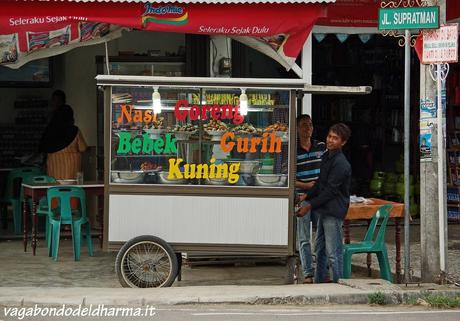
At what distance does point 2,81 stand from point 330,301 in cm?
831

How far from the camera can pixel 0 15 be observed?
12.1 m

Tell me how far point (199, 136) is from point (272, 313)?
2212 millimetres

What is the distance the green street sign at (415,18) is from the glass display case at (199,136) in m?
1.45

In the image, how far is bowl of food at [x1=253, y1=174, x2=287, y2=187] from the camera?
10.3 metres

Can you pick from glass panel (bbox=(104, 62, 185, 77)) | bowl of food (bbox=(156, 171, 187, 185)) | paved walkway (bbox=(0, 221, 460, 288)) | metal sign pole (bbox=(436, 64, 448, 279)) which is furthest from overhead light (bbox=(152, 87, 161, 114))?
glass panel (bbox=(104, 62, 185, 77))

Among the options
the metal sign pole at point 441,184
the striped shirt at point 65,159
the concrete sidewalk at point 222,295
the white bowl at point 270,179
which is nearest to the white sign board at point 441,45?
the metal sign pole at point 441,184

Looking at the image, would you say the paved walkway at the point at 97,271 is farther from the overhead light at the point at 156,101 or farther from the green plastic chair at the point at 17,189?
the overhead light at the point at 156,101

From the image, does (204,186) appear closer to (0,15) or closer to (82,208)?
(82,208)

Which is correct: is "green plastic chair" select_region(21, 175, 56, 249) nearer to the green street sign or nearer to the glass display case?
the glass display case

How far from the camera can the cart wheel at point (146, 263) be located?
10203 mm

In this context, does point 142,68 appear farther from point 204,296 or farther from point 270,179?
point 204,296

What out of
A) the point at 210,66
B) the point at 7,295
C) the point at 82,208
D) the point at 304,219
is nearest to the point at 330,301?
the point at 304,219

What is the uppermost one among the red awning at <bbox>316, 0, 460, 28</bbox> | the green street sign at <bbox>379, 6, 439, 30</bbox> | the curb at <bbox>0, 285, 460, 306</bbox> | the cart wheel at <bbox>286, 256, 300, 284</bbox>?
the red awning at <bbox>316, 0, 460, 28</bbox>

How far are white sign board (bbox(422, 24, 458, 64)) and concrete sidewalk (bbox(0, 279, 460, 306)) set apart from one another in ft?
8.24
